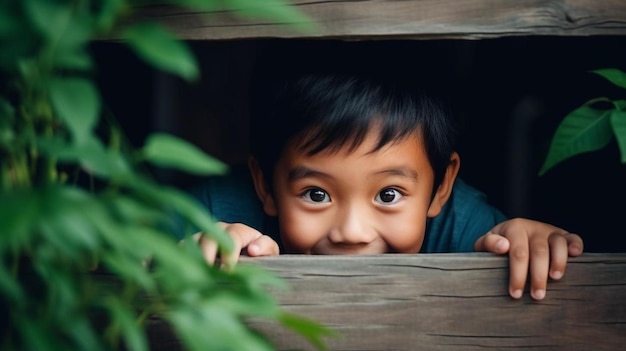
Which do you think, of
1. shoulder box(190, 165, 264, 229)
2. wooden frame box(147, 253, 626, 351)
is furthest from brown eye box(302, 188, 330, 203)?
wooden frame box(147, 253, 626, 351)

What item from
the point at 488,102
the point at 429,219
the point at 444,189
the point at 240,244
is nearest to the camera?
the point at 240,244

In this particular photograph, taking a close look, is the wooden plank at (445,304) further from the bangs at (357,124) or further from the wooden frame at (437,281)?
the bangs at (357,124)

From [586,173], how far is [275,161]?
0.78 m

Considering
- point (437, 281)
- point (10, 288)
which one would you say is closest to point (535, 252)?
point (437, 281)

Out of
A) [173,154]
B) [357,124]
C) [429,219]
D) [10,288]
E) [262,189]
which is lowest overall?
[429,219]

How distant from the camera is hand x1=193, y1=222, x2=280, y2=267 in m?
1.46

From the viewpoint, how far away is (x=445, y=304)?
4.92 ft

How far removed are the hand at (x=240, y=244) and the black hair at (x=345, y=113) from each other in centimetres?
27

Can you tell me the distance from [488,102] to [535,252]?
177 centimetres

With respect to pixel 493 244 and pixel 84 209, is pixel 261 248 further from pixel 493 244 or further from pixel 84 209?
pixel 84 209

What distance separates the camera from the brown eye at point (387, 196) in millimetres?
1922

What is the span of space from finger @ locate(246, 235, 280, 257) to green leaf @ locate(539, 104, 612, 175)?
46cm

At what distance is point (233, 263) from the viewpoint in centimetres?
144

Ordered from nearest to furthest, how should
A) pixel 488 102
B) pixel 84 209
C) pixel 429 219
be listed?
pixel 84 209, pixel 429 219, pixel 488 102
